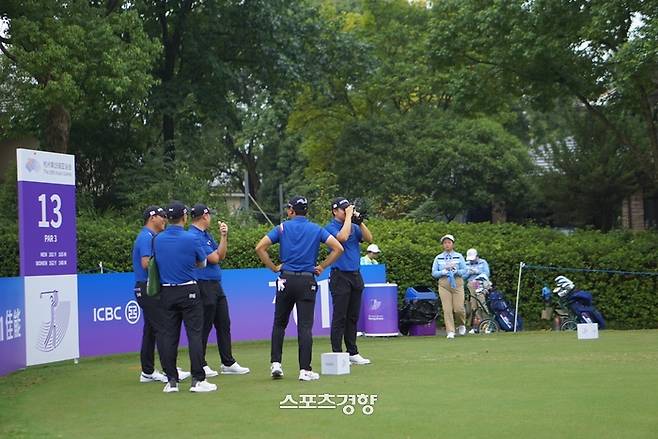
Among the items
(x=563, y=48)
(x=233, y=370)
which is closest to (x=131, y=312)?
(x=233, y=370)

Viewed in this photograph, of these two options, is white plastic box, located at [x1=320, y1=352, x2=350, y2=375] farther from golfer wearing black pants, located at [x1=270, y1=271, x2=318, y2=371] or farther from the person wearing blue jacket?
the person wearing blue jacket

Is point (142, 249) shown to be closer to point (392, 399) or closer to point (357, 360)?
point (357, 360)

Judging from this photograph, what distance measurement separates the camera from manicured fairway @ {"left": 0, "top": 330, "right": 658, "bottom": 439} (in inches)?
310

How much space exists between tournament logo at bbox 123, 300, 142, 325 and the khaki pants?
18.0ft

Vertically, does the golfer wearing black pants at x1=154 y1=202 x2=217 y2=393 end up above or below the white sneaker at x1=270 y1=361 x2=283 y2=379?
above

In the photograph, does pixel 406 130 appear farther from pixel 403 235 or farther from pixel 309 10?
pixel 403 235

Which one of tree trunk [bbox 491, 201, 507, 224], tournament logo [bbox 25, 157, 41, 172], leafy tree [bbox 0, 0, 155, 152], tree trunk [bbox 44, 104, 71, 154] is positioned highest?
leafy tree [bbox 0, 0, 155, 152]

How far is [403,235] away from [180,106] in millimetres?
9850

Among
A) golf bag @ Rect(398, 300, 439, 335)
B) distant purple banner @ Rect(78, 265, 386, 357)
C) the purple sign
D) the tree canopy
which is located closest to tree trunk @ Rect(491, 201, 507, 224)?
the tree canopy

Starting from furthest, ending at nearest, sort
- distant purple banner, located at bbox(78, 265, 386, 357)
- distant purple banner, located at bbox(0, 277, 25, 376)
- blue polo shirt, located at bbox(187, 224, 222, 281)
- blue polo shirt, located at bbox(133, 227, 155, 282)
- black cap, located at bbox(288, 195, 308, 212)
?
distant purple banner, located at bbox(78, 265, 386, 357) < distant purple banner, located at bbox(0, 277, 25, 376) < blue polo shirt, located at bbox(187, 224, 222, 281) < blue polo shirt, located at bbox(133, 227, 155, 282) < black cap, located at bbox(288, 195, 308, 212)

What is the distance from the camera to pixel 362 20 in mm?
46094

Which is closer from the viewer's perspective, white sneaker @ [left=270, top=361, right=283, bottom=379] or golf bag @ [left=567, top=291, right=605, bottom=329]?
white sneaker @ [left=270, top=361, right=283, bottom=379]

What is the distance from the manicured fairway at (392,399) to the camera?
786 centimetres

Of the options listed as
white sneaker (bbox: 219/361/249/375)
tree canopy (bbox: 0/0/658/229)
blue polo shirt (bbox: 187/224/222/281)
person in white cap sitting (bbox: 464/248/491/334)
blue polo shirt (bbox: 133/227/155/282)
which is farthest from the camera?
tree canopy (bbox: 0/0/658/229)
